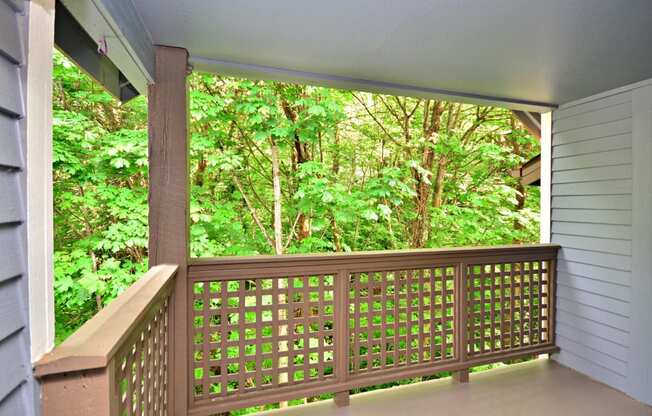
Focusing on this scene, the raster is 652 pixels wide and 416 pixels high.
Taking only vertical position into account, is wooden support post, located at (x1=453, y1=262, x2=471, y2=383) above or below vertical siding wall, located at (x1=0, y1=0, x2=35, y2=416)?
below

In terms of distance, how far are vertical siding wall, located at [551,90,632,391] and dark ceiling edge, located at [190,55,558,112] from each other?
449 millimetres

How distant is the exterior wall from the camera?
271 centimetres

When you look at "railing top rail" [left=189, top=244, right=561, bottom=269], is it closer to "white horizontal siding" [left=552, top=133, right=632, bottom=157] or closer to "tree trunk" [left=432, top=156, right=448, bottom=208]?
"white horizontal siding" [left=552, top=133, right=632, bottom=157]

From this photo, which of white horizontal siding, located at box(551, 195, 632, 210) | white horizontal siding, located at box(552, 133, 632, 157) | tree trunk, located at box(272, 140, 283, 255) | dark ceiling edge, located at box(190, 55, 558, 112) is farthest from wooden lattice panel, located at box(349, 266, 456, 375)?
tree trunk, located at box(272, 140, 283, 255)

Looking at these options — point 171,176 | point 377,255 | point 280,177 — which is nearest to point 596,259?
point 377,255

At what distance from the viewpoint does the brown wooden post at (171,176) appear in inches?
80.8

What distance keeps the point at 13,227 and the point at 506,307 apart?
3393 mm

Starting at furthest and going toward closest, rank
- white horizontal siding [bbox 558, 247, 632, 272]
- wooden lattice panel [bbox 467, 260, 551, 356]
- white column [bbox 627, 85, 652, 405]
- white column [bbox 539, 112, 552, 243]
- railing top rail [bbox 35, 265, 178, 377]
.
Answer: white column [bbox 539, 112, 552, 243]
wooden lattice panel [bbox 467, 260, 551, 356]
white horizontal siding [bbox 558, 247, 632, 272]
white column [bbox 627, 85, 652, 405]
railing top rail [bbox 35, 265, 178, 377]

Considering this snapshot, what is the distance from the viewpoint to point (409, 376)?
2717 mm

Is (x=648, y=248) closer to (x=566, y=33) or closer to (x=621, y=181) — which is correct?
(x=621, y=181)

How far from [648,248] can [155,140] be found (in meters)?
3.38

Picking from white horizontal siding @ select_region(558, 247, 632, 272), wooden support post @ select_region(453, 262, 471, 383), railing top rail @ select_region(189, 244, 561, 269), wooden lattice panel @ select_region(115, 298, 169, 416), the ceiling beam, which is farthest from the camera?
wooden support post @ select_region(453, 262, 471, 383)

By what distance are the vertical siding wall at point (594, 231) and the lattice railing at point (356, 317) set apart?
19cm

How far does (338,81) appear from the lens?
264cm
